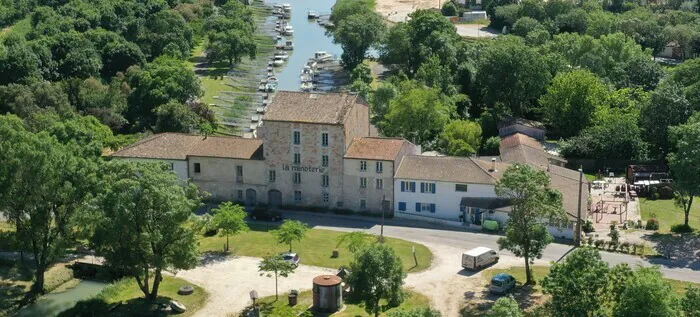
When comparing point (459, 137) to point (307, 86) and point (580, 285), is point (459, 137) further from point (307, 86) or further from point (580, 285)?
point (580, 285)

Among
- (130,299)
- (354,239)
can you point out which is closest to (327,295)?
(354,239)

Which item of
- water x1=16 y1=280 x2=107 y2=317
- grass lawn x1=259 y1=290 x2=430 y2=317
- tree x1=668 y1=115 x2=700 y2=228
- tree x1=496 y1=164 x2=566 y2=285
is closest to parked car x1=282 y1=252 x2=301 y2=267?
grass lawn x1=259 y1=290 x2=430 y2=317

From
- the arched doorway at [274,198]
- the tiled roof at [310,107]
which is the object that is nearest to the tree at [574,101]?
the tiled roof at [310,107]

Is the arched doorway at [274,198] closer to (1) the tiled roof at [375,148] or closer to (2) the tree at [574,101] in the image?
(1) the tiled roof at [375,148]

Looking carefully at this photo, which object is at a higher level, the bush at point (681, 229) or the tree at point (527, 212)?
the tree at point (527, 212)

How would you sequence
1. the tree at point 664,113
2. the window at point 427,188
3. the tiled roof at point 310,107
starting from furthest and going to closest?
the tree at point 664,113, the tiled roof at point 310,107, the window at point 427,188

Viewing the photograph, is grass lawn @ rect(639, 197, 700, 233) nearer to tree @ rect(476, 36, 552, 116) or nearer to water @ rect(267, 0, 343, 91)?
tree @ rect(476, 36, 552, 116)

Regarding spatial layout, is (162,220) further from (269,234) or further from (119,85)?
(119,85)
